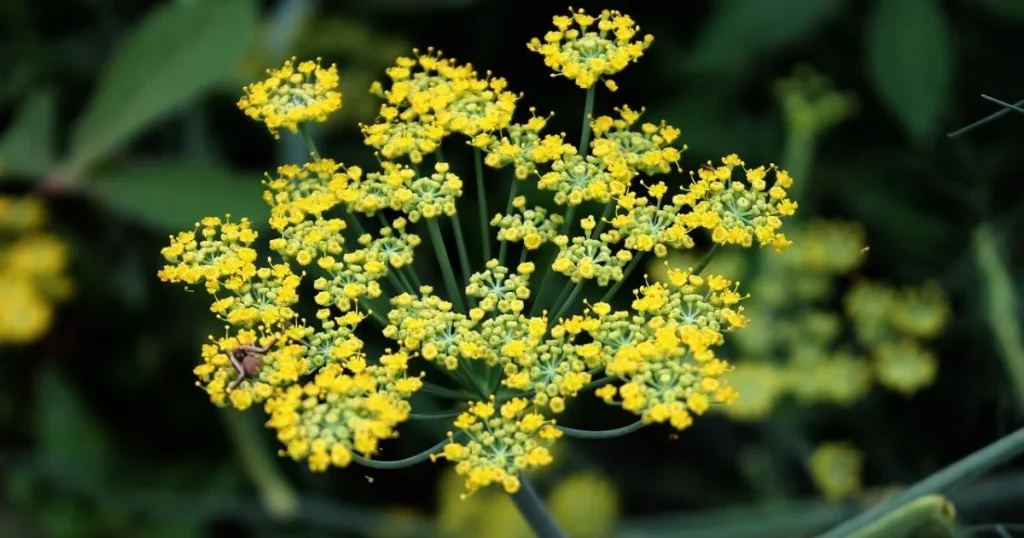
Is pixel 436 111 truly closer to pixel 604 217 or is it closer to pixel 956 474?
pixel 604 217

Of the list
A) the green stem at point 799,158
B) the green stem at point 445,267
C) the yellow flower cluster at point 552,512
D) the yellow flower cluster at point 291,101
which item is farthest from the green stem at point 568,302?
the yellow flower cluster at point 552,512

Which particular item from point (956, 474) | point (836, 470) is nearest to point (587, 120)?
point (956, 474)

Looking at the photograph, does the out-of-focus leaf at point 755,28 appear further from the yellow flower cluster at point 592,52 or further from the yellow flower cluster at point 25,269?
the yellow flower cluster at point 25,269

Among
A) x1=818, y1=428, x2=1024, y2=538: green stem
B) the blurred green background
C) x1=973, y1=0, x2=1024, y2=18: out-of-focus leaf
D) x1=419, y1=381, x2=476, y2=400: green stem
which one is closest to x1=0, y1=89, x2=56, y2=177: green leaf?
the blurred green background

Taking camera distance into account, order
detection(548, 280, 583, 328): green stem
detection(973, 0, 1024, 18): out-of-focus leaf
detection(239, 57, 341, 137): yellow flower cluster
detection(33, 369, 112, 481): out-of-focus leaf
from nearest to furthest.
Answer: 1. detection(548, 280, 583, 328): green stem
2. detection(239, 57, 341, 137): yellow flower cluster
3. detection(973, 0, 1024, 18): out-of-focus leaf
4. detection(33, 369, 112, 481): out-of-focus leaf

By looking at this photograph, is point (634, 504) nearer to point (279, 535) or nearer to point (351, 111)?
point (279, 535)

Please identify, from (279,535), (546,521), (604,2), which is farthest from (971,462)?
(279,535)

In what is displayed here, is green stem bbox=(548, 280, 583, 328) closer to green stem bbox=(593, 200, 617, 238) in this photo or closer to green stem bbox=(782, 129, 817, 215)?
green stem bbox=(593, 200, 617, 238)
